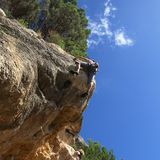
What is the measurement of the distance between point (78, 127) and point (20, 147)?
15.0 ft

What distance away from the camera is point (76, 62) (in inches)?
724

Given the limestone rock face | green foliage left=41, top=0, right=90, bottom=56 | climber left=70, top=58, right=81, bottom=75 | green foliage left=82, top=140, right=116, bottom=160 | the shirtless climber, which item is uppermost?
green foliage left=41, top=0, right=90, bottom=56

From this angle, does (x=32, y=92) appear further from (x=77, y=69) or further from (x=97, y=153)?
(x=97, y=153)

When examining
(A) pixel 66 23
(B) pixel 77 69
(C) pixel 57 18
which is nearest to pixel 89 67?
(B) pixel 77 69

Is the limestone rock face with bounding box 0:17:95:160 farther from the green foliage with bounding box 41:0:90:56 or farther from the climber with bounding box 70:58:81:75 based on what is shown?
the green foliage with bounding box 41:0:90:56

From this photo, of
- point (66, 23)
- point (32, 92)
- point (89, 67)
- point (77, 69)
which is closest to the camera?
point (32, 92)

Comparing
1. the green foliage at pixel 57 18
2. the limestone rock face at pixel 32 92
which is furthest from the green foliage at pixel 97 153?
the limestone rock face at pixel 32 92

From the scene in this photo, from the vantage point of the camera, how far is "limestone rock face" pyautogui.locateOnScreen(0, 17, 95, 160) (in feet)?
44.5

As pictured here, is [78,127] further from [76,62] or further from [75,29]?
[75,29]

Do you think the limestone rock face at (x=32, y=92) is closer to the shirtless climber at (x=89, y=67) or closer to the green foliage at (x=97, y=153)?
the shirtless climber at (x=89, y=67)

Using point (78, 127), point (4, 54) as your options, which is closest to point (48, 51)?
point (4, 54)

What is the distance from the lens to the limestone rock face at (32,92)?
13.6 metres

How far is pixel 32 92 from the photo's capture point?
1538 centimetres

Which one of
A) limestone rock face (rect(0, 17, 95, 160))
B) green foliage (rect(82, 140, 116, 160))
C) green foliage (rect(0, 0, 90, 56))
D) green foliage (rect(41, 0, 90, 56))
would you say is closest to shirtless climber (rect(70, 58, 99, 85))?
limestone rock face (rect(0, 17, 95, 160))
